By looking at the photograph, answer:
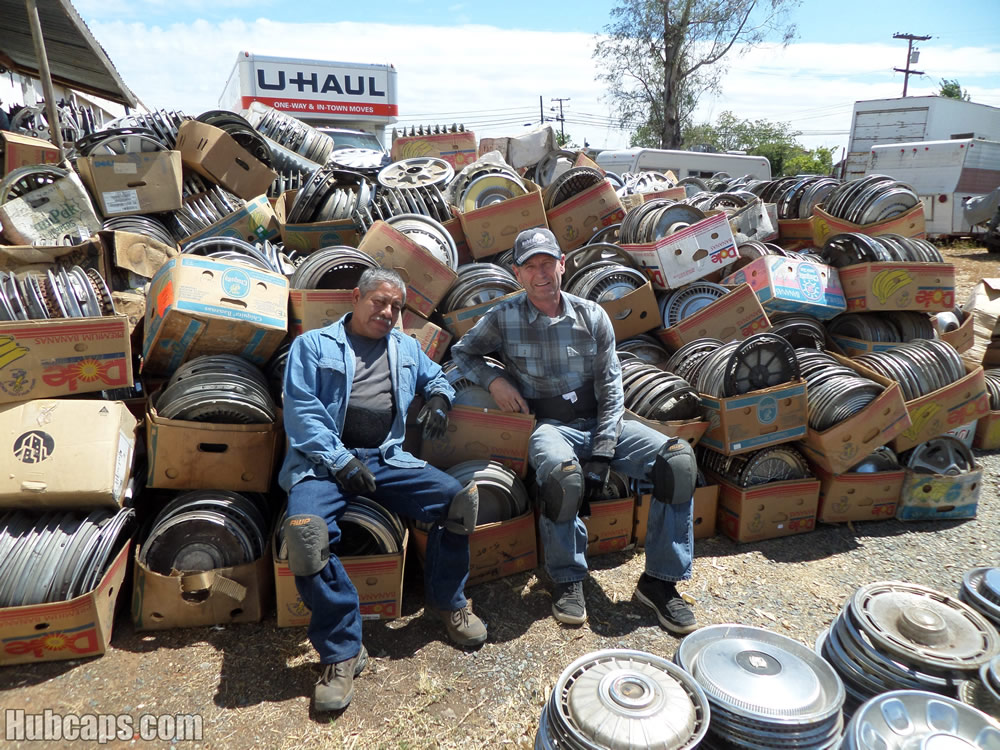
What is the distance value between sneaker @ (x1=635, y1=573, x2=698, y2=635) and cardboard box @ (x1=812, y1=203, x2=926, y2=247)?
435 cm

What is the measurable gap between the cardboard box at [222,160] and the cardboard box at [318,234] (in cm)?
119

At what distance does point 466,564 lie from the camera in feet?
11.0

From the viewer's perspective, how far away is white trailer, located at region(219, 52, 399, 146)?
18.8 metres

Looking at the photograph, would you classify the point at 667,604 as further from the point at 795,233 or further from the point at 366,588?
the point at 795,233

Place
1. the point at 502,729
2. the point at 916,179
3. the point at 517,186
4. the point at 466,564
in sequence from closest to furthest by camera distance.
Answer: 1. the point at 502,729
2. the point at 466,564
3. the point at 517,186
4. the point at 916,179

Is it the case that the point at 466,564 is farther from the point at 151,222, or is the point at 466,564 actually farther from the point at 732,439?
the point at 151,222

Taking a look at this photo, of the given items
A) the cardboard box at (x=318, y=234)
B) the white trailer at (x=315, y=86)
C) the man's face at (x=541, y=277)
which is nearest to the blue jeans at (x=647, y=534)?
the man's face at (x=541, y=277)

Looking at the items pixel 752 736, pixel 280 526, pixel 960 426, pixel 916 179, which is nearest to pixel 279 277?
pixel 280 526

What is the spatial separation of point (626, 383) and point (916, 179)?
18393 mm

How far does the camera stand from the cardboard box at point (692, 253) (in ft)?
17.5

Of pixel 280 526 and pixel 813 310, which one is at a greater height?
pixel 813 310

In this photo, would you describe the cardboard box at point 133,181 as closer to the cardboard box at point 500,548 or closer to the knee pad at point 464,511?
the cardboard box at point 500,548

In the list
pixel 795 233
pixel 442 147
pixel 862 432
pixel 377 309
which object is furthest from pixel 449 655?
pixel 442 147

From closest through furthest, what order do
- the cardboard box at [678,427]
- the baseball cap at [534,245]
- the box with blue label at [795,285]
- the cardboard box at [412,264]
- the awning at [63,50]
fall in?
the baseball cap at [534,245]
the cardboard box at [678,427]
the cardboard box at [412,264]
the box with blue label at [795,285]
the awning at [63,50]
